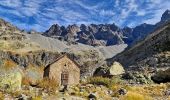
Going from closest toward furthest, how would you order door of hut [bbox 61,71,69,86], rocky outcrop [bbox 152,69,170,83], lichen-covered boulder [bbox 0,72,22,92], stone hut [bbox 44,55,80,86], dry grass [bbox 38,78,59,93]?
lichen-covered boulder [bbox 0,72,22,92], dry grass [bbox 38,78,59,93], rocky outcrop [bbox 152,69,170,83], stone hut [bbox 44,55,80,86], door of hut [bbox 61,71,69,86]

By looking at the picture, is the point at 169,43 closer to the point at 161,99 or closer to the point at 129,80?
the point at 129,80

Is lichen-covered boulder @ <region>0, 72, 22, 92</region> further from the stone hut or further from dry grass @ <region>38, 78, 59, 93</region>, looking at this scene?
the stone hut

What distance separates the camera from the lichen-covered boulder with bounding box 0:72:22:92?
81.9 ft

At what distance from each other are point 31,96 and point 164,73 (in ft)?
76.9

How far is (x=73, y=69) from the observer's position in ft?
235

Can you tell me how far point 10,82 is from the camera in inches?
1001

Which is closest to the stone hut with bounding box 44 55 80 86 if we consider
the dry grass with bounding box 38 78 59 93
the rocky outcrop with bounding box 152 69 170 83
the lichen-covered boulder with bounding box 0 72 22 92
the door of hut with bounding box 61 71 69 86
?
the door of hut with bounding box 61 71 69 86

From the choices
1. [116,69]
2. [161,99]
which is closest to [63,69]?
[116,69]

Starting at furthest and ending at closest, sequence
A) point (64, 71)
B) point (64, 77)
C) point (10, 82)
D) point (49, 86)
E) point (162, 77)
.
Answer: point (64, 71) → point (64, 77) → point (162, 77) → point (49, 86) → point (10, 82)

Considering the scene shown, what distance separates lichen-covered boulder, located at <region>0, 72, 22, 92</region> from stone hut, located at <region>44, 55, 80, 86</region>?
41.9 m

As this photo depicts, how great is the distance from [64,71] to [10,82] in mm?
45379

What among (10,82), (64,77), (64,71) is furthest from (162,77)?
(64,71)

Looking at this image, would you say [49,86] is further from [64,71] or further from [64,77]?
[64,71]

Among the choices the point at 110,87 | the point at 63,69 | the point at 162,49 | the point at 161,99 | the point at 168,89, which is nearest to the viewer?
the point at 161,99
